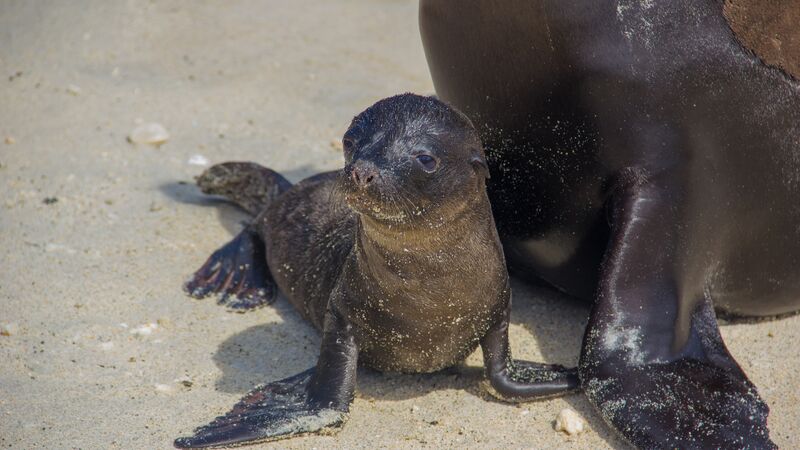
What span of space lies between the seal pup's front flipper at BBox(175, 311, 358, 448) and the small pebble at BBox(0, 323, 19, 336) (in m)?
1.12

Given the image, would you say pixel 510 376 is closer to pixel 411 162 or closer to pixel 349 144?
pixel 411 162

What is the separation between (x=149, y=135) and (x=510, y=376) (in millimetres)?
3241

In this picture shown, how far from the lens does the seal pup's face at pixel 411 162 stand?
3902 mm

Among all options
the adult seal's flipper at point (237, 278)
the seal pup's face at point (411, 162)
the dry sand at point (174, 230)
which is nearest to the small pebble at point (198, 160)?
the dry sand at point (174, 230)

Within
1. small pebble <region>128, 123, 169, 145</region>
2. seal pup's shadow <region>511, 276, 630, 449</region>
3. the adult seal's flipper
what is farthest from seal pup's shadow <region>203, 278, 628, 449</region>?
small pebble <region>128, 123, 169, 145</region>

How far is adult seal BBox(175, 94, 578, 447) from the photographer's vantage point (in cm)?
400

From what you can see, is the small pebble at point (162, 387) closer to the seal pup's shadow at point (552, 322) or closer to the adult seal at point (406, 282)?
the adult seal at point (406, 282)

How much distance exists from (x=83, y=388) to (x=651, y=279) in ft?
7.35

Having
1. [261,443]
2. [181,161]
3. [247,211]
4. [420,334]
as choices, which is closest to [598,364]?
[420,334]

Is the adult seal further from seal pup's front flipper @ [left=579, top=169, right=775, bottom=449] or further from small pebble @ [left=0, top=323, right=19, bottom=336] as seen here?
small pebble @ [left=0, top=323, right=19, bottom=336]

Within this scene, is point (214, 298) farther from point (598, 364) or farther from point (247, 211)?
point (598, 364)

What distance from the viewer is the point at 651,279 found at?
4469 millimetres

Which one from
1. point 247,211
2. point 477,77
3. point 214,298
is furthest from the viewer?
point 247,211

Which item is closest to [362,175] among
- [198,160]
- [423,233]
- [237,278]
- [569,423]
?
[423,233]
